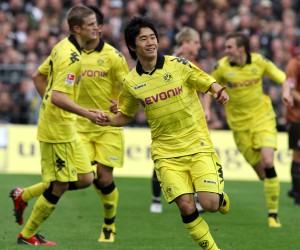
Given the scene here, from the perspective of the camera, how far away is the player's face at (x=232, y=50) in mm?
12727

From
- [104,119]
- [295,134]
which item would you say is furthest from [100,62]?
[295,134]

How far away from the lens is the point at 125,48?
2214 centimetres

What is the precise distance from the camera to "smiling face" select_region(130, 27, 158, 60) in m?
8.73

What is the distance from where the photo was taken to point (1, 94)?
69.9ft

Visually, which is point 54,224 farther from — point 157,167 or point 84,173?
point 157,167

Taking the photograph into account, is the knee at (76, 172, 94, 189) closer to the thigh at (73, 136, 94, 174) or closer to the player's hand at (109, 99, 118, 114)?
the thigh at (73, 136, 94, 174)

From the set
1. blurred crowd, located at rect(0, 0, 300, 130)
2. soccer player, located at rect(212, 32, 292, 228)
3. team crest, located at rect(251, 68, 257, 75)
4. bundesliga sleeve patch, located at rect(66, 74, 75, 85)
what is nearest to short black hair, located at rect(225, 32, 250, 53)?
soccer player, located at rect(212, 32, 292, 228)

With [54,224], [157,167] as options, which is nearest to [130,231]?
[54,224]

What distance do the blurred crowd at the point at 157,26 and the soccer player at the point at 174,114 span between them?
11.9m

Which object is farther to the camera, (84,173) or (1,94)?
(1,94)

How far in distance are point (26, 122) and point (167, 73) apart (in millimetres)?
13307

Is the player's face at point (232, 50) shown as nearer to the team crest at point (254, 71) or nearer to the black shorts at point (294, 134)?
the team crest at point (254, 71)

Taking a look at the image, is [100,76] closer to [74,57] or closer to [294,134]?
[74,57]

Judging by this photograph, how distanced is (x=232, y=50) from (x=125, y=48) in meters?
9.56
